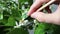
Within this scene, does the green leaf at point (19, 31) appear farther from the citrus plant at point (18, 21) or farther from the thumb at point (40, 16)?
the thumb at point (40, 16)

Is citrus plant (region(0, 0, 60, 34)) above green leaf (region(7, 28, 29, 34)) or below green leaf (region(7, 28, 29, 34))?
above

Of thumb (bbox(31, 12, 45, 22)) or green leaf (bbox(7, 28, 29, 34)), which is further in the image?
green leaf (bbox(7, 28, 29, 34))

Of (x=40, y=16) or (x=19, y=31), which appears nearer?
(x=40, y=16)

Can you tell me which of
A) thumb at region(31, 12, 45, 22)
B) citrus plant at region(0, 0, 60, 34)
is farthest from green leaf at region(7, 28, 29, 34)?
thumb at region(31, 12, 45, 22)

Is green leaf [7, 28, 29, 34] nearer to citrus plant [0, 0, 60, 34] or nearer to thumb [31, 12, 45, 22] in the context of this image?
citrus plant [0, 0, 60, 34]

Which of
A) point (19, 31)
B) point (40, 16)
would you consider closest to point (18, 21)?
point (19, 31)

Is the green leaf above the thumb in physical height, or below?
below

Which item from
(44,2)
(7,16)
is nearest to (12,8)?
(7,16)

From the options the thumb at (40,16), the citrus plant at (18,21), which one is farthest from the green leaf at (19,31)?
the thumb at (40,16)

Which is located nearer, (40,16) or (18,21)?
(40,16)

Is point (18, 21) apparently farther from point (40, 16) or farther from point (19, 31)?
point (40, 16)
